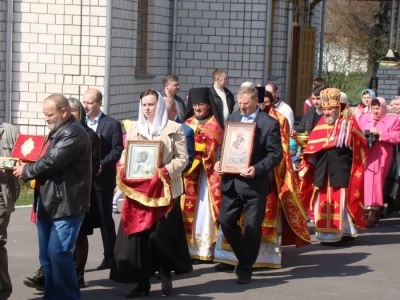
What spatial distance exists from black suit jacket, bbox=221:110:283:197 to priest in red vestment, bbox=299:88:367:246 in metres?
2.14

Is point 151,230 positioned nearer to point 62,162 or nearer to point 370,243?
point 62,162

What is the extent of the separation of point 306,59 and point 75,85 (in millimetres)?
11319

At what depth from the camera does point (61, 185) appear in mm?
7117

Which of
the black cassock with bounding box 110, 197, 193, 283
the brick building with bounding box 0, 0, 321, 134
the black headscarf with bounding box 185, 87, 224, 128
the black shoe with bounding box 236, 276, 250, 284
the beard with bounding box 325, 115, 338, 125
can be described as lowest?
the black shoe with bounding box 236, 276, 250, 284

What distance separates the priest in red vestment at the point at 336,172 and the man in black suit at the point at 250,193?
2118 mm

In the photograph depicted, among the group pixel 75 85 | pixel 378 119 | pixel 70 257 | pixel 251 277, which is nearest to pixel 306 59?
pixel 75 85

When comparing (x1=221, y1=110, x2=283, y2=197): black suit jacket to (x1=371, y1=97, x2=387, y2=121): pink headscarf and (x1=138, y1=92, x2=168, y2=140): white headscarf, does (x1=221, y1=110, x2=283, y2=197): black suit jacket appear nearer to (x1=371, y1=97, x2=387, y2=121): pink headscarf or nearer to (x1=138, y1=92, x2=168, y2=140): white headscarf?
(x1=138, y1=92, x2=168, y2=140): white headscarf

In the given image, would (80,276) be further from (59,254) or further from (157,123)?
(157,123)

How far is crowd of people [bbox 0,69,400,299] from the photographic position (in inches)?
284

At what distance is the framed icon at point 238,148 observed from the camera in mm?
8609

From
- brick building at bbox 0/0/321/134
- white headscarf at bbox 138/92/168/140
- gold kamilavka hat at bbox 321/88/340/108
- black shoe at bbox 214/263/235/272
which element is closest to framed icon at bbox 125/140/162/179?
white headscarf at bbox 138/92/168/140

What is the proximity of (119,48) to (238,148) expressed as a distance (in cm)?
803

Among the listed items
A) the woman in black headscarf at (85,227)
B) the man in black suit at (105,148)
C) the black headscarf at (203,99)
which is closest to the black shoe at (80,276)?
the woman in black headscarf at (85,227)

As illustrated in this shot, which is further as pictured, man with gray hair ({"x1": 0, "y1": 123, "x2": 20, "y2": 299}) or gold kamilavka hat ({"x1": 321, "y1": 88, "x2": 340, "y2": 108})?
gold kamilavka hat ({"x1": 321, "y1": 88, "x2": 340, "y2": 108})
